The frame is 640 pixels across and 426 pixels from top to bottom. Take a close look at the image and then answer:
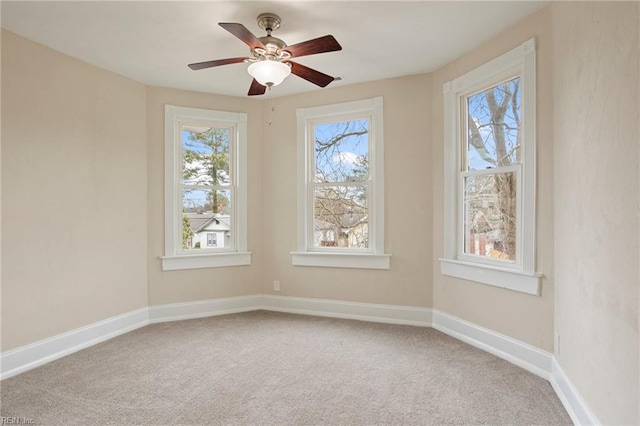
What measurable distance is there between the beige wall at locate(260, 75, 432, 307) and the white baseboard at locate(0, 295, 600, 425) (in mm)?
120

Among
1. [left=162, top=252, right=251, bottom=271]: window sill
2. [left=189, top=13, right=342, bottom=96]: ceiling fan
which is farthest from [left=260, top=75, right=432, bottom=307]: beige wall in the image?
[left=189, top=13, right=342, bottom=96]: ceiling fan

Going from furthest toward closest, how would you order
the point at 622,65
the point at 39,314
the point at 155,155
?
1. the point at 155,155
2. the point at 39,314
3. the point at 622,65

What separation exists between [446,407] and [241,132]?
11.6 feet

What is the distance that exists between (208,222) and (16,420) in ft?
8.34

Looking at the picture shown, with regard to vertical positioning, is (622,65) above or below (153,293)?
above

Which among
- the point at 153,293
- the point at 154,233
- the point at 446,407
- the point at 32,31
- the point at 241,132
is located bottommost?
the point at 446,407

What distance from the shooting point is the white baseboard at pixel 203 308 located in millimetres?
4141

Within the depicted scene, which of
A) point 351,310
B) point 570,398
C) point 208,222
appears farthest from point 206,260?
point 570,398

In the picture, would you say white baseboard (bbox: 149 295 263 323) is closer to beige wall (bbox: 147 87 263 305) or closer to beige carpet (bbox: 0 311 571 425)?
beige wall (bbox: 147 87 263 305)

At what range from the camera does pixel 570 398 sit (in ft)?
7.29

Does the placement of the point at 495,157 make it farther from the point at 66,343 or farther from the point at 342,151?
the point at 66,343

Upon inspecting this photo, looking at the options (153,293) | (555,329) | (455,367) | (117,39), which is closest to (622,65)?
(555,329)

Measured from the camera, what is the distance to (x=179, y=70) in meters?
3.65

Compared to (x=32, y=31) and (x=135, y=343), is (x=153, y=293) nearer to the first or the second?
(x=135, y=343)
